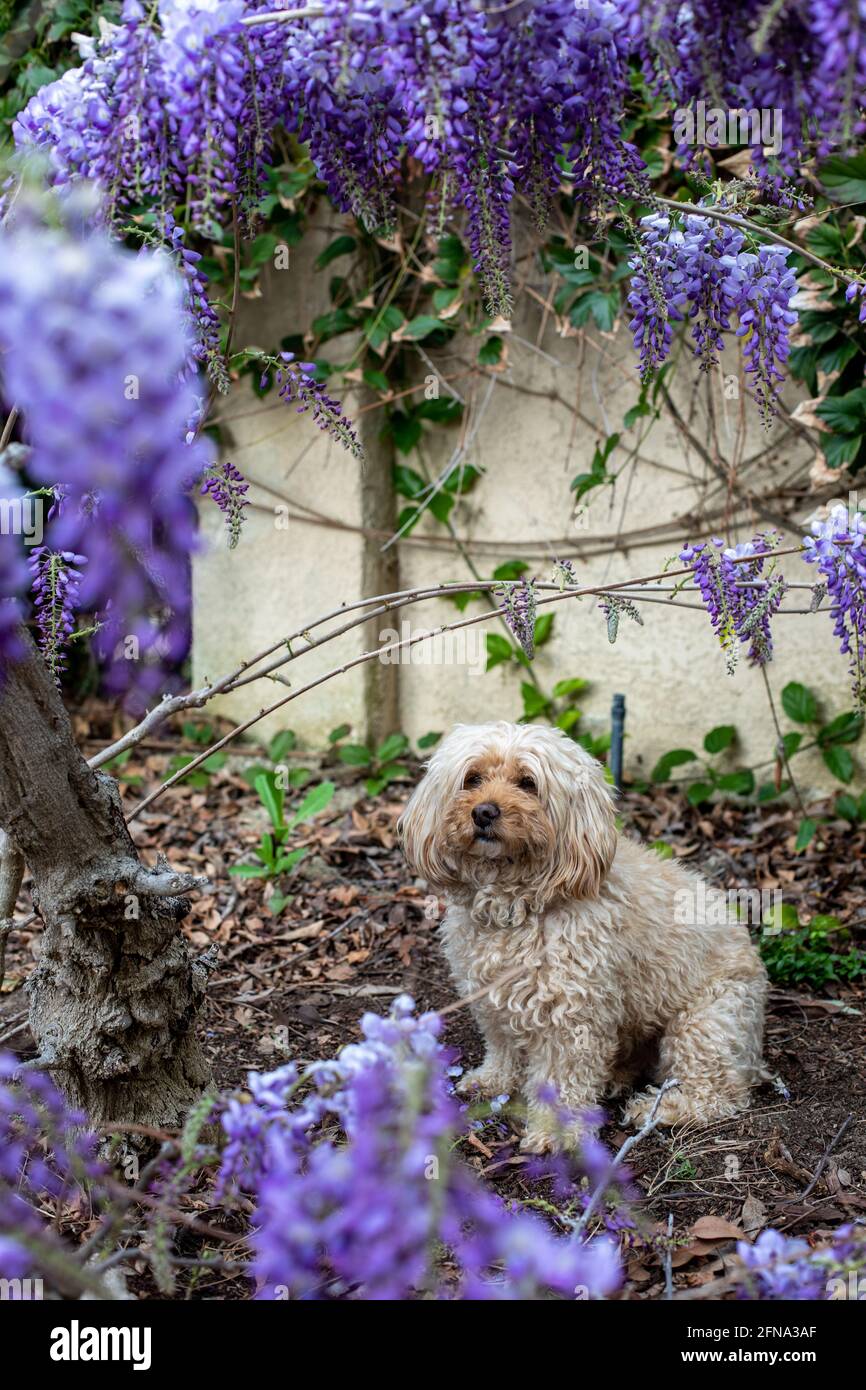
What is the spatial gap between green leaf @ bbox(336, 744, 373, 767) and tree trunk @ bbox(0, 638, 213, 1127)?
228 centimetres

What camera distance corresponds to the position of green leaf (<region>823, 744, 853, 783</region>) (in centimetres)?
424

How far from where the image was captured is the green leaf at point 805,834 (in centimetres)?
405

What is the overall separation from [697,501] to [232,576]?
192 centimetres

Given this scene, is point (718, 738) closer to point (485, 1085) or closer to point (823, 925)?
point (823, 925)

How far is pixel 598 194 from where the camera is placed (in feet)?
6.47

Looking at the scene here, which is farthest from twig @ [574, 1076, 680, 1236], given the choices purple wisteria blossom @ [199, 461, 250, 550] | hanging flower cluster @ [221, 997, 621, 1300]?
purple wisteria blossom @ [199, 461, 250, 550]

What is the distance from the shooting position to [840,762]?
13.9 feet

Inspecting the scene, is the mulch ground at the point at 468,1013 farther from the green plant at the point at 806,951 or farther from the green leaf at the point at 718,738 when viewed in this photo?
the green leaf at the point at 718,738

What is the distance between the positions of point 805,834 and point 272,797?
1.73m

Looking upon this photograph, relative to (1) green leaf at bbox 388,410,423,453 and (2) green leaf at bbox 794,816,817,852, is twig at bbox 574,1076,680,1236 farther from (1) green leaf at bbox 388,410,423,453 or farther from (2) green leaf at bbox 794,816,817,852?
(1) green leaf at bbox 388,410,423,453

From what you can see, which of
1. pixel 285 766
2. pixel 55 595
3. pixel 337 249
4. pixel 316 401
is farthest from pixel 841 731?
pixel 55 595

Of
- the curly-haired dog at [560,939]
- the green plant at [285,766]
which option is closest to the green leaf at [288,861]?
the green plant at [285,766]
